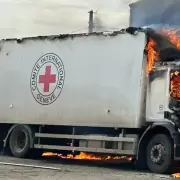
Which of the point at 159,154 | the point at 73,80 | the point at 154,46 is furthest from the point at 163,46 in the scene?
the point at 73,80

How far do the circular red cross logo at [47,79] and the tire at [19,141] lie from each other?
3.97ft

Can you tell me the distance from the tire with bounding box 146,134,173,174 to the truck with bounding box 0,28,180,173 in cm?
2

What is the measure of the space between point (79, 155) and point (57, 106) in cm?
163

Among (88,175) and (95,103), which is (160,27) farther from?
(88,175)

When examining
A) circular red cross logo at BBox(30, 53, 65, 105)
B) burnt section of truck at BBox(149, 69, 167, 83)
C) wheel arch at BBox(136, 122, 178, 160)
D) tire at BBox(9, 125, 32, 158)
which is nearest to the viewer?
wheel arch at BBox(136, 122, 178, 160)

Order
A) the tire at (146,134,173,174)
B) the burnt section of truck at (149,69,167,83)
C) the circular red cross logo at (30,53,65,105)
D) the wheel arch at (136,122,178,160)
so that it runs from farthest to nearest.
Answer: the circular red cross logo at (30,53,65,105), the burnt section of truck at (149,69,167,83), the wheel arch at (136,122,178,160), the tire at (146,134,173,174)

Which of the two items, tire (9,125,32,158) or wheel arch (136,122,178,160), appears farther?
tire (9,125,32,158)

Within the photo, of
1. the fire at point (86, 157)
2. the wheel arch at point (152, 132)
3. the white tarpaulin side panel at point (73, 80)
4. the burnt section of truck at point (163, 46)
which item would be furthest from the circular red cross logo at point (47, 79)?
the wheel arch at point (152, 132)

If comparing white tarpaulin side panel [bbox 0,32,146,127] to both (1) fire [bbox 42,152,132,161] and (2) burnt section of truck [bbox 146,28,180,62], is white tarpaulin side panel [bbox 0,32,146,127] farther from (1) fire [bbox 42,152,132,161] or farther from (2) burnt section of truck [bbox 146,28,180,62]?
(1) fire [bbox 42,152,132,161]

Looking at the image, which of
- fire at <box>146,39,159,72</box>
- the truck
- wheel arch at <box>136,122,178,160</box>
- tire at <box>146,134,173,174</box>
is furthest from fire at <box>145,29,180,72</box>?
tire at <box>146,134,173,174</box>

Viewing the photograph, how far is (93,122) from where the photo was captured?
1324 centimetres

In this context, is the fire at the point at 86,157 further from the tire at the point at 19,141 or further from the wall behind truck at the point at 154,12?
the wall behind truck at the point at 154,12

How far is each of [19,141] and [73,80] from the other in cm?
300

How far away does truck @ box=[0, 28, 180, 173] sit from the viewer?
11.9 m
